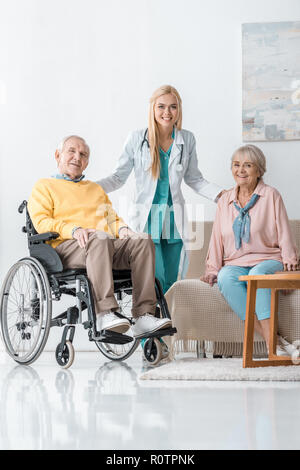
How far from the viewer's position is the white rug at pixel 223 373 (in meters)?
2.40

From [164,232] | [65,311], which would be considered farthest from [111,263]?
[164,232]

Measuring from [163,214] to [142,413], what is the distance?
1530 mm

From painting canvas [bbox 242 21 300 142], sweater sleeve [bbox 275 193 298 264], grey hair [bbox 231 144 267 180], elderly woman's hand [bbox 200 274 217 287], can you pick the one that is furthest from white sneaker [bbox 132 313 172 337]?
painting canvas [bbox 242 21 300 142]

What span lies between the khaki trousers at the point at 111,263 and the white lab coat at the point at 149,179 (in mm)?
385

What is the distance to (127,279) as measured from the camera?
9.46 ft

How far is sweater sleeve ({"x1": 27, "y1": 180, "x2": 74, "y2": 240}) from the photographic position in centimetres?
287

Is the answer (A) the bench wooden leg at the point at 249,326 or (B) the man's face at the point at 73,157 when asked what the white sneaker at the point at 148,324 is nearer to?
(A) the bench wooden leg at the point at 249,326

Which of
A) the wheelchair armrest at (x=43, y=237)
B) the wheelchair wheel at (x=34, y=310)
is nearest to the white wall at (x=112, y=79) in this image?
the wheelchair wheel at (x=34, y=310)

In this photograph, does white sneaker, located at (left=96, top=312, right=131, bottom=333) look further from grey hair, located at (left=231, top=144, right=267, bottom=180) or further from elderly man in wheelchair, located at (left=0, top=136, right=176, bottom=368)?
grey hair, located at (left=231, top=144, right=267, bottom=180)

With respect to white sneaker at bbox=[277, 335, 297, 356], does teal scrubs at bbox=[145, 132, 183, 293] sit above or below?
above

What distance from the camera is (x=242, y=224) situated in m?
3.13

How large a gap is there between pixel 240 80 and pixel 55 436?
282cm

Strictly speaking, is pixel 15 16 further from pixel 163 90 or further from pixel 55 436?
pixel 55 436

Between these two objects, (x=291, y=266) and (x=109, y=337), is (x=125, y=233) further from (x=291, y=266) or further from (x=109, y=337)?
(x=291, y=266)
